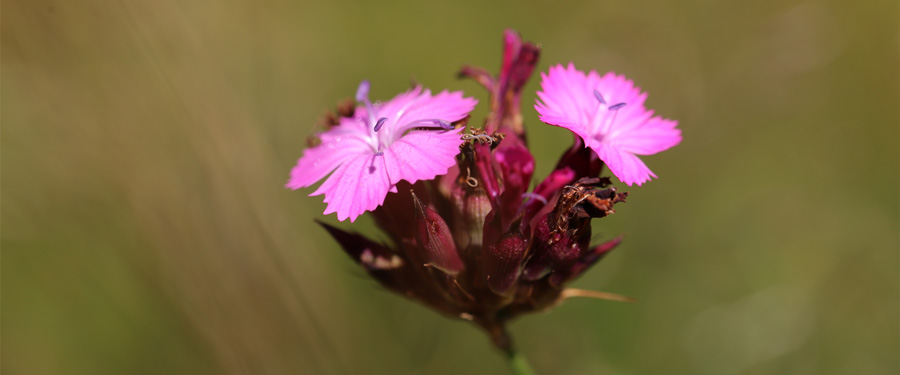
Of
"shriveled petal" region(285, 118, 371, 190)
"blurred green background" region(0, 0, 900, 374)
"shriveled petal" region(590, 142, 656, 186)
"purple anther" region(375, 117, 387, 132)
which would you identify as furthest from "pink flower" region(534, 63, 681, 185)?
"blurred green background" region(0, 0, 900, 374)

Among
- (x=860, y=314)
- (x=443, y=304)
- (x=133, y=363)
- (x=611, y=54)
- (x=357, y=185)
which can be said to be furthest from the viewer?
(x=611, y=54)

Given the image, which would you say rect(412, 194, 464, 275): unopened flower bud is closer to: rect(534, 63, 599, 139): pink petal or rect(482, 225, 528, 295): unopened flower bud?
rect(482, 225, 528, 295): unopened flower bud

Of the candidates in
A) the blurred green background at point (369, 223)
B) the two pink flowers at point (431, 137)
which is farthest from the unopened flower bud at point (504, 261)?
the blurred green background at point (369, 223)

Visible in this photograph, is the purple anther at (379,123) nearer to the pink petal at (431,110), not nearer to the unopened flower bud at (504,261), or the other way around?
the pink petal at (431,110)

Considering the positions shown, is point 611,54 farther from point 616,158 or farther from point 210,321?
point 210,321

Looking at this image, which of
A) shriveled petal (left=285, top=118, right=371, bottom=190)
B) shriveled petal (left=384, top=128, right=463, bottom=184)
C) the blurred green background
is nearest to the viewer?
shriveled petal (left=384, top=128, right=463, bottom=184)

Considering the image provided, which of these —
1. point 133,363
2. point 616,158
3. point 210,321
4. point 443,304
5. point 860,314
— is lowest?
point 860,314

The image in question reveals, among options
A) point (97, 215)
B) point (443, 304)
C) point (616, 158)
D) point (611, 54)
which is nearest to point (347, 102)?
point (443, 304)
